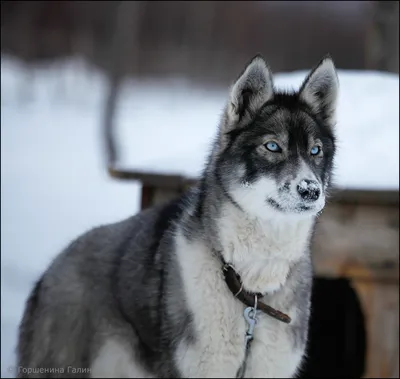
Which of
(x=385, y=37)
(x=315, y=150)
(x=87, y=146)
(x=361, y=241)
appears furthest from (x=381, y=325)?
(x=87, y=146)

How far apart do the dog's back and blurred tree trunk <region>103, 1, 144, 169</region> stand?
6075 mm

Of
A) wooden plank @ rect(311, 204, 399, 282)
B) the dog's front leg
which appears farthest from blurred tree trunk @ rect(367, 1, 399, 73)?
the dog's front leg

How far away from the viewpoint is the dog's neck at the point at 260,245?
2.99 m

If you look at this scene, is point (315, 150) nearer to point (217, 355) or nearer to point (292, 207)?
point (292, 207)

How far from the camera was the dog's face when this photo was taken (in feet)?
9.19

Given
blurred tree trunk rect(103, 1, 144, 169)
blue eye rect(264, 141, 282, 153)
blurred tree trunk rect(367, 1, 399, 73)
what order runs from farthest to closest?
blurred tree trunk rect(103, 1, 144, 169) → blurred tree trunk rect(367, 1, 399, 73) → blue eye rect(264, 141, 282, 153)

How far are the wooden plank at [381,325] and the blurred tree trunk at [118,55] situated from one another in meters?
5.87

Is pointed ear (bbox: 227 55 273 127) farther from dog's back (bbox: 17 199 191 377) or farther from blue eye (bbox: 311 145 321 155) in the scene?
dog's back (bbox: 17 199 191 377)

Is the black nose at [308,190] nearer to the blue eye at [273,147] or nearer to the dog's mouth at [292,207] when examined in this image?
the dog's mouth at [292,207]

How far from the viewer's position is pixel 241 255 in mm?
3043

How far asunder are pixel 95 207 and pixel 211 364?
204 inches

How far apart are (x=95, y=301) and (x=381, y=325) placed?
6.15ft

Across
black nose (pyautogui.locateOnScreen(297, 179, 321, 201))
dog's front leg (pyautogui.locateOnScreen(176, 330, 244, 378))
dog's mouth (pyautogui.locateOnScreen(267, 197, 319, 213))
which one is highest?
black nose (pyautogui.locateOnScreen(297, 179, 321, 201))

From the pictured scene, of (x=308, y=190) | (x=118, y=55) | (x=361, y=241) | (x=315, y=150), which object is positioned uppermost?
(x=118, y=55)
